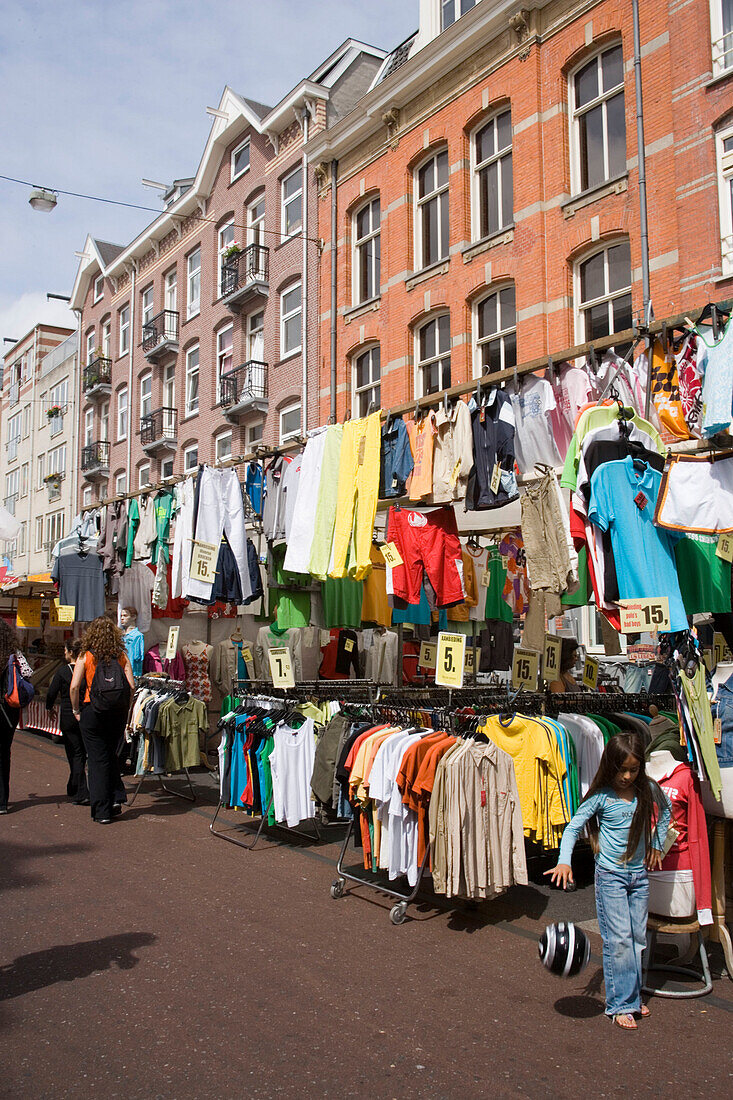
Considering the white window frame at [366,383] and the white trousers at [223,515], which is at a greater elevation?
the white window frame at [366,383]

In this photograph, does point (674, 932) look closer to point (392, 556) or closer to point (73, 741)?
point (392, 556)

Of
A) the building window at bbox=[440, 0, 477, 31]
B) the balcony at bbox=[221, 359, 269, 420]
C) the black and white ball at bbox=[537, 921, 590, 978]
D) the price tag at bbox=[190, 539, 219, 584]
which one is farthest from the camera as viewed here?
the balcony at bbox=[221, 359, 269, 420]

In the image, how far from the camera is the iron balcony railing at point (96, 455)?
34.2 m

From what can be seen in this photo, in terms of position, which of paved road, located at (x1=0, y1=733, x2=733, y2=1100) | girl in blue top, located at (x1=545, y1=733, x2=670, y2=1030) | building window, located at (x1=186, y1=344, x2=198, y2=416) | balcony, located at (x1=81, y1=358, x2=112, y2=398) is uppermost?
balcony, located at (x1=81, y1=358, x2=112, y2=398)

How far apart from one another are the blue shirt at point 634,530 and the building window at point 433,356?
13120 millimetres

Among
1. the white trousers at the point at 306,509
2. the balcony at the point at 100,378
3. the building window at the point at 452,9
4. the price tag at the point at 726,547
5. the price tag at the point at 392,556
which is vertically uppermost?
the building window at the point at 452,9

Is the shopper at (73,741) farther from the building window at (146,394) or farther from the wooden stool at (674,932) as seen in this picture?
the building window at (146,394)

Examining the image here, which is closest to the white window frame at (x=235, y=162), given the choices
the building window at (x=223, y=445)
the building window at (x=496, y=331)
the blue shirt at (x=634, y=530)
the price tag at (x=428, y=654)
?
the building window at (x=223, y=445)

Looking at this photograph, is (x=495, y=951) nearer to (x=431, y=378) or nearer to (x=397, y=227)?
(x=431, y=378)

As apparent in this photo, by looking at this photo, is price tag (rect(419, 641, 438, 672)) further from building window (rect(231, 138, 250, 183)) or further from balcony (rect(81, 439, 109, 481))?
balcony (rect(81, 439, 109, 481))

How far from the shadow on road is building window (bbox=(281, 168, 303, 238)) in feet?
66.9

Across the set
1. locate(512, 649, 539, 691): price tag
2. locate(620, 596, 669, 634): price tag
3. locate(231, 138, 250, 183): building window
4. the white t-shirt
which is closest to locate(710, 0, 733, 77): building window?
the white t-shirt

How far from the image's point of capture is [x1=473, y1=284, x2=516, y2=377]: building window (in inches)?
655

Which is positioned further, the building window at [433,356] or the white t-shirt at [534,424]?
the building window at [433,356]
